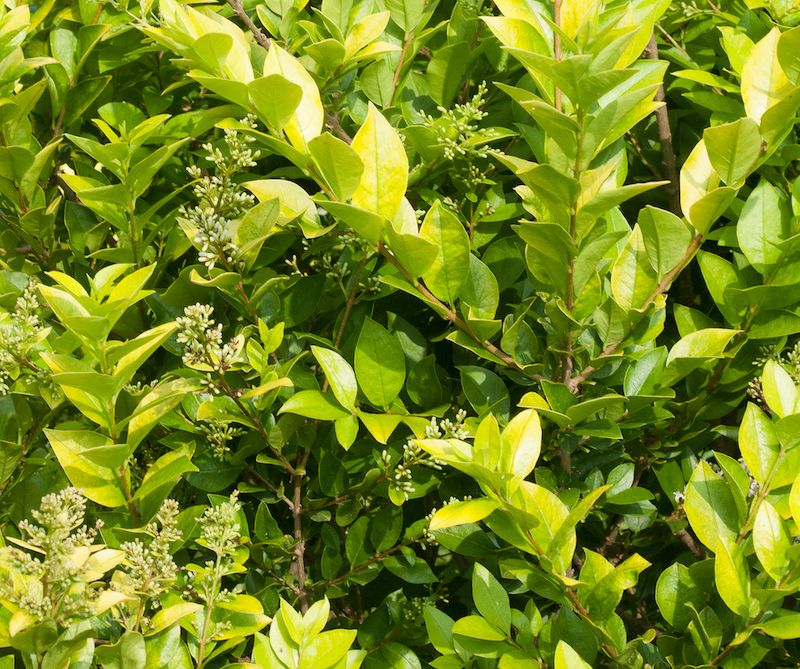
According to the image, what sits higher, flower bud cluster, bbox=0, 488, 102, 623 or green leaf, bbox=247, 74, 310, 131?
green leaf, bbox=247, 74, 310, 131

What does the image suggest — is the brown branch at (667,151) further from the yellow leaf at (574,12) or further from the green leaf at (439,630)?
the green leaf at (439,630)

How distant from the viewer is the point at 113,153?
1019mm

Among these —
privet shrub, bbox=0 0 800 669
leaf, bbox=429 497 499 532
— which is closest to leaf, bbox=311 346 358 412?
privet shrub, bbox=0 0 800 669

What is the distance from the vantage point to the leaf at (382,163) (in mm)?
871

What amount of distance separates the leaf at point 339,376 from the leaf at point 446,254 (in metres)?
0.15

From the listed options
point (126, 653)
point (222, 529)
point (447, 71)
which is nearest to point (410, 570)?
point (222, 529)

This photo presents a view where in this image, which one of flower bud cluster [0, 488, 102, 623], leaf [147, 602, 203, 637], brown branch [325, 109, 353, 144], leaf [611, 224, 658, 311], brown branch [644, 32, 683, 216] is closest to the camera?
flower bud cluster [0, 488, 102, 623]

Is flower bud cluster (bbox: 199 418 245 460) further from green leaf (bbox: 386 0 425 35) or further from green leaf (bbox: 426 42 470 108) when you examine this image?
green leaf (bbox: 386 0 425 35)

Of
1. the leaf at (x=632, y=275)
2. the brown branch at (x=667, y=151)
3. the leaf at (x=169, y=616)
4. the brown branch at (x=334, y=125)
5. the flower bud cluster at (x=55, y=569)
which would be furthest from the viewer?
the brown branch at (x=667, y=151)

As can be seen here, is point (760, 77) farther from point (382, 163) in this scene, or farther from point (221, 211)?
point (221, 211)

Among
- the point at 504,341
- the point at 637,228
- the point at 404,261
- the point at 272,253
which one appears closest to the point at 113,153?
the point at 272,253

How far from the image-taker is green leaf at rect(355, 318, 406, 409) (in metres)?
0.97

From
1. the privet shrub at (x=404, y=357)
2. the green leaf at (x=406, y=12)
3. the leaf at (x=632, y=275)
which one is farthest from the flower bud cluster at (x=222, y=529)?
the green leaf at (x=406, y=12)

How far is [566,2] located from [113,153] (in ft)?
2.09
